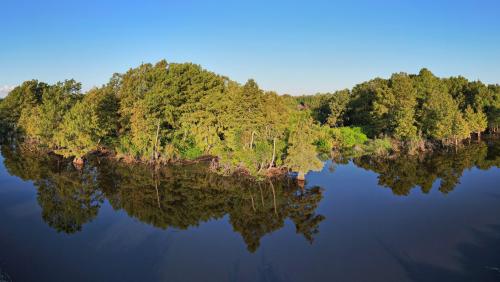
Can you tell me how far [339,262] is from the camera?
19.6m

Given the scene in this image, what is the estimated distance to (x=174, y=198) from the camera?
1273 inches

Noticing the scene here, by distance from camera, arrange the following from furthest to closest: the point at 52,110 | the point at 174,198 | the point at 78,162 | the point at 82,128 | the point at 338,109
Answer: the point at 338,109, the point at 52,110, the point at 78,162, the point at 82,128, the point at 174,198

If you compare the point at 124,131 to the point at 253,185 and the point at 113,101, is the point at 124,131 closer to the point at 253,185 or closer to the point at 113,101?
the point at 113,101

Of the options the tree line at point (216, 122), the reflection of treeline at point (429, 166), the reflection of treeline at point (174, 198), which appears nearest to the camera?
the reflection of treeline at point (174, 198)

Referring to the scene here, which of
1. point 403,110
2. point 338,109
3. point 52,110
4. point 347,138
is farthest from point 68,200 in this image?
point 338,109

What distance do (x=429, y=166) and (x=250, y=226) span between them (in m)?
29.4

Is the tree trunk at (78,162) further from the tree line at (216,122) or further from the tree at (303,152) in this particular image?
the tree at (303,152)

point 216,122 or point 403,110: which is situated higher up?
point 403,110

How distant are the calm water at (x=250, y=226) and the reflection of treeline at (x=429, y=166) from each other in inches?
13.7

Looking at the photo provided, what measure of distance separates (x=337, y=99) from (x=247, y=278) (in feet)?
223

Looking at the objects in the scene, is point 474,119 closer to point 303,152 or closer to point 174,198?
point 303,152

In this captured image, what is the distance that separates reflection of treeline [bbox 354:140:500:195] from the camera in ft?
120

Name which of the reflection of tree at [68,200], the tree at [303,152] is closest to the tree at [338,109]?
the tree at [303,152]

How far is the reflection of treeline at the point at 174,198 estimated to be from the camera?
26.5 metres
